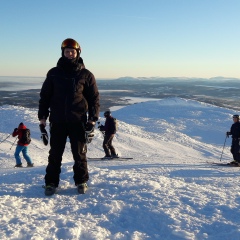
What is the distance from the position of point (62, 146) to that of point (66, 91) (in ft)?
3.04

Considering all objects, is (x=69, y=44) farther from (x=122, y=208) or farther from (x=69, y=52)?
(x=122, y=208)

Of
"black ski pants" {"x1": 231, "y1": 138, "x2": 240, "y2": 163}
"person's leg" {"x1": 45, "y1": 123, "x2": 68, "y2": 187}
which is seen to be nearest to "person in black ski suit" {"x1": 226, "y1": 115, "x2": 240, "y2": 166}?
"black ski pants" {"x1": 231, "y1": 138, "x2": 240, "y2": 163}

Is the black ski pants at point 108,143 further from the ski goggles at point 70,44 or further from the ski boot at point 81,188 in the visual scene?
the ski goggles at point 70,44

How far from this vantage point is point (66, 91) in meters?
4.69

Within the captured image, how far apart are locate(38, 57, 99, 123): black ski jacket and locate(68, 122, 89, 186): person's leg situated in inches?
5.9

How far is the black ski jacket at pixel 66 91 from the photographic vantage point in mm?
4691

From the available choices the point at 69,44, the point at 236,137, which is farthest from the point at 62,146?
the point at 236,137

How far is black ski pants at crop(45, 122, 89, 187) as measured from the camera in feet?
16.0

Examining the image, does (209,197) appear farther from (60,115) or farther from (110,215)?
(60,115)

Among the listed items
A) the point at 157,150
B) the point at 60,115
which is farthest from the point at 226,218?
the point at 157,150

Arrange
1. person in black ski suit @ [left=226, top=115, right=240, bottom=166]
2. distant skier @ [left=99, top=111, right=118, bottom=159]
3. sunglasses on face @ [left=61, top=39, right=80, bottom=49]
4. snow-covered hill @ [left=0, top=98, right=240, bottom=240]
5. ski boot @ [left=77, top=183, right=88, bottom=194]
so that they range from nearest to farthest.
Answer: snow-covered hill @ [left=0, top=98, right=240, bottom=240] < sunglasses on face @ [left=61, top=39, right=80, bottom=49] < ski boot @ [left=77, top=183, right=88, bottom=194] < person in black ski suit @ [left=226, top=115, right=240, bottom=166] < distant skier @ [left=99, top=111, right=118, bottom=159]

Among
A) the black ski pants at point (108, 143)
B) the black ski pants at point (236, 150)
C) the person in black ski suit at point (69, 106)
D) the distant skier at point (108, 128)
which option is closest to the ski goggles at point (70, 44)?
the person in black ski suit at point (69, 106)

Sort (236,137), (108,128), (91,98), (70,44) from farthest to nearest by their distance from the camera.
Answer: (108,128) < (236,137) < (91,98) < (70,44)

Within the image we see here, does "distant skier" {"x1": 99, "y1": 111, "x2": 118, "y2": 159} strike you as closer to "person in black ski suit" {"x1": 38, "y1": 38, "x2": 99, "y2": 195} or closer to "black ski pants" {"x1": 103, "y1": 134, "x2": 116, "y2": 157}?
"black ski pants" {"x1": 103, "y1": 134, "x2": 116, "y2": 157}
